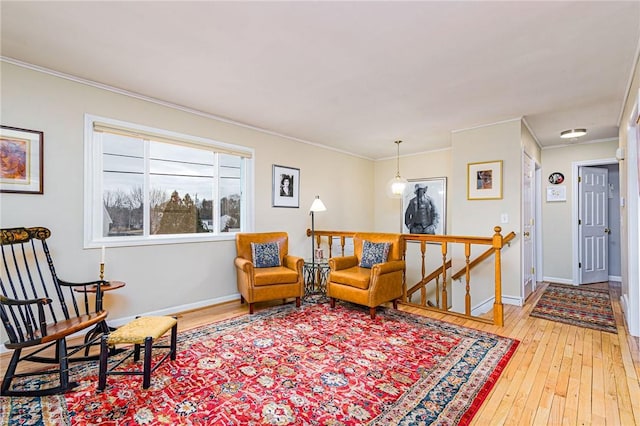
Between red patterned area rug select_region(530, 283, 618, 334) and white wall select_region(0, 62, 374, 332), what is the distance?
3423mm

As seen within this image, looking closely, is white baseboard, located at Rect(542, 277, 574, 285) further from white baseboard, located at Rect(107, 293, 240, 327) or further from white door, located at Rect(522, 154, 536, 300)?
white baseboard, located at Rect(107, 293, 240, 327)

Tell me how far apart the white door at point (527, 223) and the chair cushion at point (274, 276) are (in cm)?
301

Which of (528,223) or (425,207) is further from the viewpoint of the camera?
(425,207)

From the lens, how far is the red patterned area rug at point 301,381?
175 centimetres

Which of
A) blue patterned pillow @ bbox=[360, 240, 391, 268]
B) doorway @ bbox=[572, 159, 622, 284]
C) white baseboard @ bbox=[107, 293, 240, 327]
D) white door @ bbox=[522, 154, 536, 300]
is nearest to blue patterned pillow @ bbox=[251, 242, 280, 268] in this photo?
white baseboard @ bbox=[107, 293, 240, 327]

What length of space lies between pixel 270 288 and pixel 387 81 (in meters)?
2.54

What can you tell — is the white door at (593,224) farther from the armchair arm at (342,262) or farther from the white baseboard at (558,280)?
the armchair arm at (342,262)

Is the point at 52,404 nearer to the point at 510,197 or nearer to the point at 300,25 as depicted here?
the point at 300,25

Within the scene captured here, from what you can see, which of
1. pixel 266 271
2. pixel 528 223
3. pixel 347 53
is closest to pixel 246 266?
pixel 266 271

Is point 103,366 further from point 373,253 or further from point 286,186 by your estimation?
point 286,186

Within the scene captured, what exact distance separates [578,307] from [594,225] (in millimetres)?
2279

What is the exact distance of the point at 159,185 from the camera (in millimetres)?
3514

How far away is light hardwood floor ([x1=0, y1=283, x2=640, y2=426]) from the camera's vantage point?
68.8 inches

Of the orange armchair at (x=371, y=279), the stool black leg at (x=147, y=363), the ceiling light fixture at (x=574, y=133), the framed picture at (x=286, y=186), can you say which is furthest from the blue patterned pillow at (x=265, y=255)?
the ceiling light fixture at (x=574, y=133)
